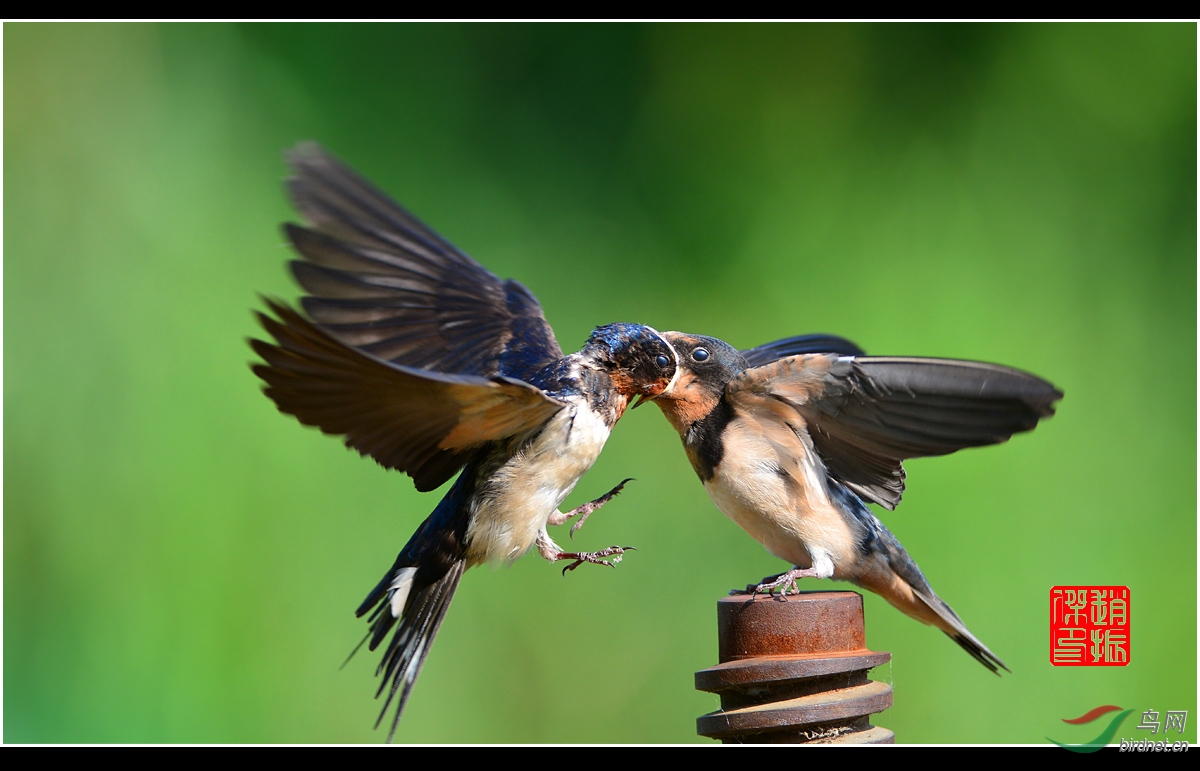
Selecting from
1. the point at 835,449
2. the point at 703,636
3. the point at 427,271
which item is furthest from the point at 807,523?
the point at 703,636

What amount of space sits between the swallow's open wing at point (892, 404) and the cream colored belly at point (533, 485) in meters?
0.29

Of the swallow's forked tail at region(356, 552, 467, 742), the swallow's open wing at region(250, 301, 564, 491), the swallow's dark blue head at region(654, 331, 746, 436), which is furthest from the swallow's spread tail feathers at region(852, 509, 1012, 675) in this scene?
the swallow's forked tail at region(356, 552, 467, 742)

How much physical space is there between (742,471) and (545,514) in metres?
0.39

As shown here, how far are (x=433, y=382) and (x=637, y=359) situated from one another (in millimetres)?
474

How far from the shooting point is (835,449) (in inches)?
71.6

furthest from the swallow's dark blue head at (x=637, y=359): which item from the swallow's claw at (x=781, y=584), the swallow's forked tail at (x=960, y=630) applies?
the swallow's forked tail at (x=960, y=630)

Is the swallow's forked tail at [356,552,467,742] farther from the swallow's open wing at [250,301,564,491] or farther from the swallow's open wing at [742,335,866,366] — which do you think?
the swallow's open wing at [742,335,866,366]

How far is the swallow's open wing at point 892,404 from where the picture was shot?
59.2 inches

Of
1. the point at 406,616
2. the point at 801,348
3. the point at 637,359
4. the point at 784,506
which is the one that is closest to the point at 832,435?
the point at 784,506

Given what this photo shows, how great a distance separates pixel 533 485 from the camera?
1801mm

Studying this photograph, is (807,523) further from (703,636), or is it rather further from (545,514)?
(703,636)

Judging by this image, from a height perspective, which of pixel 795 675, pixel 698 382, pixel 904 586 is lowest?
pixel 795 675

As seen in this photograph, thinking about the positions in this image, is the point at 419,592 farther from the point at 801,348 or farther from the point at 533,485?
the point at 801,348

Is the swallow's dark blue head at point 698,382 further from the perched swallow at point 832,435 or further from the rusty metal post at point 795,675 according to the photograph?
the rusty metal post at point 795,675
